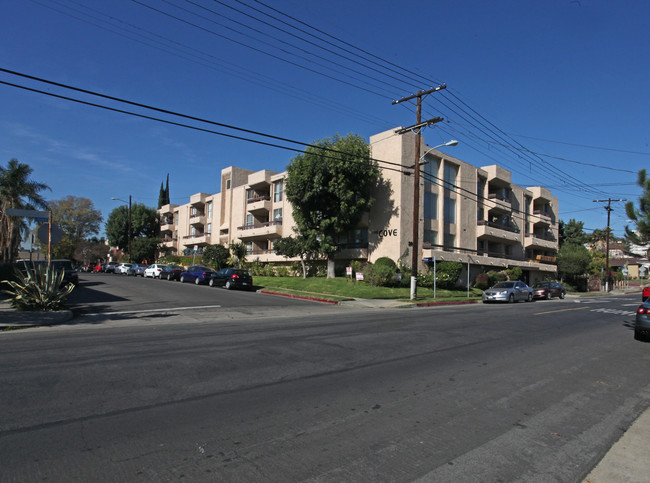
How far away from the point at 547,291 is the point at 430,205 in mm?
11383

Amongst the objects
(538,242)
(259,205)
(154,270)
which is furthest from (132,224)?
(538,242)

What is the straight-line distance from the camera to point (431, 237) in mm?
34156

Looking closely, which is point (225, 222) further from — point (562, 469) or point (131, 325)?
point (562, 469)

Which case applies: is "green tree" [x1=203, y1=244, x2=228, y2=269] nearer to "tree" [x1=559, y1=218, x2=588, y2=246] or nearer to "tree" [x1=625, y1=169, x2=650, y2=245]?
"tree" [x1=625, y1=169, x2=650, y2=245]

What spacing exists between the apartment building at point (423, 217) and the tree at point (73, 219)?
2352cm

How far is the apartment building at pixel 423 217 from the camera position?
31672mm

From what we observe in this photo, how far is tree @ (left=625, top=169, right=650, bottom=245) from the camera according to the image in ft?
52.1

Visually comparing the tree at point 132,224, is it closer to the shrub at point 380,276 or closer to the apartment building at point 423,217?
the apartment building at point 423,217

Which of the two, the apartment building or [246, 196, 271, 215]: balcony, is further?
[246, 196, 271, 215]: balcony

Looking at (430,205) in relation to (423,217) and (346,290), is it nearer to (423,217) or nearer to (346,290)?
(423,217)

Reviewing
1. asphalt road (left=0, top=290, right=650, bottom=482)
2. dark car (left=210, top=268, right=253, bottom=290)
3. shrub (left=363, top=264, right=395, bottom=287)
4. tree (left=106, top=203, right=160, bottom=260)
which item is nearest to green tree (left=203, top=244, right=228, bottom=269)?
dark car (left=210, top=268, right=253, bottom=290)

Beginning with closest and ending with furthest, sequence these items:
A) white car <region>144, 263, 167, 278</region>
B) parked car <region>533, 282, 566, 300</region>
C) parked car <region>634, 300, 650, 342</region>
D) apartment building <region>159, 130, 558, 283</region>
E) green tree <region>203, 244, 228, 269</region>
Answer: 1. parked car <region>634, 300, 650, 342</region>
2. apartment building <region>159, 130, 558, 283</region>
3. parked car <region>533, 282, 566, 300</region>
4. white car <region>144, 263, 167, 278</region>
5. green tree <region>203, 244, 228, 269</region>

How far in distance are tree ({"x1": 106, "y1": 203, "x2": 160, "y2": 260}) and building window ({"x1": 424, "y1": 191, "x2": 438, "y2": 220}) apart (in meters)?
49.1

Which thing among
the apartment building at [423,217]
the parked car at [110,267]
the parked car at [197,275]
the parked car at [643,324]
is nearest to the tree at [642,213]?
the parked car at [643,324]
